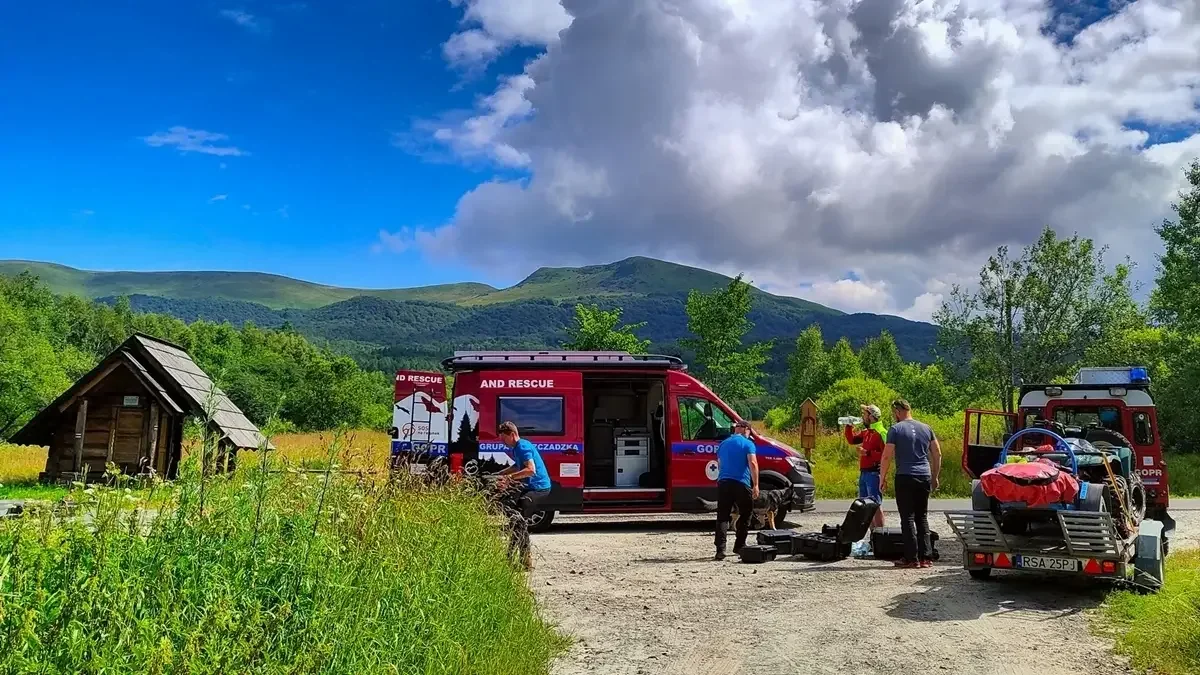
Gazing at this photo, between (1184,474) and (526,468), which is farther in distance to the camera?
(1184,474)

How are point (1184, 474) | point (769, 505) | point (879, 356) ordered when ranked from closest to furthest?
point (769, 505) < point (1184, 474) < point (879, 356)

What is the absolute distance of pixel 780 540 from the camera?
11.4 m

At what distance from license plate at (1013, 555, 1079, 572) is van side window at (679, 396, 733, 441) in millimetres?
6354

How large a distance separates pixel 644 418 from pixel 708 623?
9.51 metres

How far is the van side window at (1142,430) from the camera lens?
1426cm

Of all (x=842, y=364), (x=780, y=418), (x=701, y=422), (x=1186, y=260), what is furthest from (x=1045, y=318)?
(x=842, y=364)

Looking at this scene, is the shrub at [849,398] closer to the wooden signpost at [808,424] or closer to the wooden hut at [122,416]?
the wooden signpost at [808,424]

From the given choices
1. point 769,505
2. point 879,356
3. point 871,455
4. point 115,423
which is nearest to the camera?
point 871,455

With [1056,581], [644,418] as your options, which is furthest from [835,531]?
[644,418]

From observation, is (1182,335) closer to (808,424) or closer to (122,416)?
(808,424)

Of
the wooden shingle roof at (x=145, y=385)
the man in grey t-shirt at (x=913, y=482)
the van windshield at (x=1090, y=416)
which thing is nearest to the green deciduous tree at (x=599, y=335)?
the wooden shingle roof at (x=145, y=385)

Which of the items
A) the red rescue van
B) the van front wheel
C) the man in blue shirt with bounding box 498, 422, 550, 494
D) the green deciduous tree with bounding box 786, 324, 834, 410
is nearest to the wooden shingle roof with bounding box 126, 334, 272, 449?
the red rescue van

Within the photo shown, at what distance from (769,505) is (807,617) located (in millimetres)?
6015

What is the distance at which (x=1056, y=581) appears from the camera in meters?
9.37
